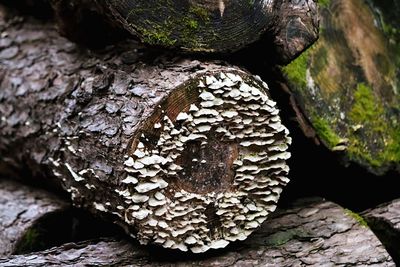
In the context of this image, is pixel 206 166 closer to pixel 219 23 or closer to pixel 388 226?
pixel 219 23

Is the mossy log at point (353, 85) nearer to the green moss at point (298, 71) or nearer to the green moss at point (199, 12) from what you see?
the green moss at point (298, 71)

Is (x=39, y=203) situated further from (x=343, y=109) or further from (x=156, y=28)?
(x=343, y=109)

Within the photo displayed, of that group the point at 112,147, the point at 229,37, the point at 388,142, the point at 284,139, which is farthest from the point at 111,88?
the point at 388,142

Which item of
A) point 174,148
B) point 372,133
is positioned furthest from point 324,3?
point 174,148

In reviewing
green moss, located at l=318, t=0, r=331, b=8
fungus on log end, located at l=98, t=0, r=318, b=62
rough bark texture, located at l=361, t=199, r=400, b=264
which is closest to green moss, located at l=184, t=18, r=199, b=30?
fungus on log end, located at l=98, t=0, r=318, b=62

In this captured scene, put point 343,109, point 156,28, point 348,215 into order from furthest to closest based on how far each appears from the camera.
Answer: point 343,109, point 348,215, point 156,28
